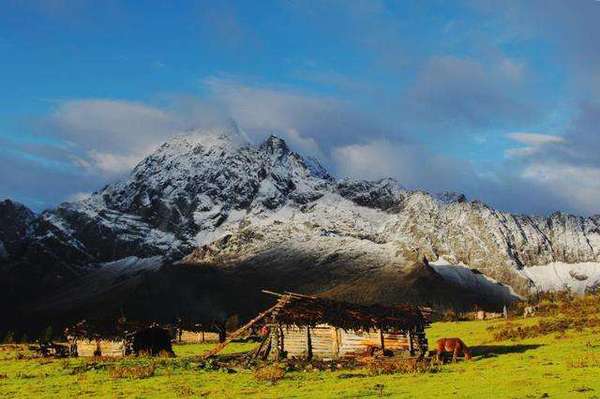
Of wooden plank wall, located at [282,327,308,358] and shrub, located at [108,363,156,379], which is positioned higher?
wooden plank wall, located at [282,327,308,358]

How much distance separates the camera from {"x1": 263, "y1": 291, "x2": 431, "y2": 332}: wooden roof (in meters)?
44.6

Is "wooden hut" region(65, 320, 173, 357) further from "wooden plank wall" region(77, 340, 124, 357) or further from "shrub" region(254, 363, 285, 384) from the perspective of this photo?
"shrub" region(254, 363, 285, 384)

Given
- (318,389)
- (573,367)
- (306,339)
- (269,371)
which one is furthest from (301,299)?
(573,367)

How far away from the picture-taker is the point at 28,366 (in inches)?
1921

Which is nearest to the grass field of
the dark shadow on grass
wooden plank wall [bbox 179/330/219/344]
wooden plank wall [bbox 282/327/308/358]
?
the dark shadow on grass

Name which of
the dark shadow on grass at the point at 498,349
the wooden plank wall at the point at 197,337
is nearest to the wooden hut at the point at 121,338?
the wooden plank wall at the point at 197,337

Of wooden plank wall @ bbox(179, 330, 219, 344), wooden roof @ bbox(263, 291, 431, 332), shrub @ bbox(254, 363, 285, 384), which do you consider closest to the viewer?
shrub @ bbox(254, 363, 285, 384)

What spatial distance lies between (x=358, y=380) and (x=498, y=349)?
1838cm

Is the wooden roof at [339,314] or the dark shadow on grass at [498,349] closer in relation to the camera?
the dark shadow on grass at [498,349]

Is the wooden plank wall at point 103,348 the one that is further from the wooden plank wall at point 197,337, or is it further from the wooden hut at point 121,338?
the wooden plank wall at point 197,337

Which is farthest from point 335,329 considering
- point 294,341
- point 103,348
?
point 103,348

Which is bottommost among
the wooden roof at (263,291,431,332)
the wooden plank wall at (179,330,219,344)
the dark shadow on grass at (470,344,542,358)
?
the dark shadow on grass at (470,344,542,358)

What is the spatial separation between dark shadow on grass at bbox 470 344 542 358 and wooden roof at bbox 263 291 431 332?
5.14 m

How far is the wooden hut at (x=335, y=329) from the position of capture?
148ft
